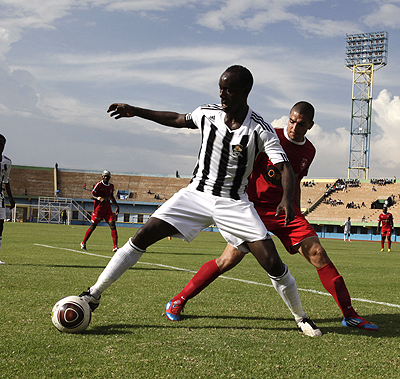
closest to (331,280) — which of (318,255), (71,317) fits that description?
(318,255)

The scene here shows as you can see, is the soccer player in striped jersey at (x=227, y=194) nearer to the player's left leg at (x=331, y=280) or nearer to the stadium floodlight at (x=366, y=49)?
the player's left leg at (x=331, y=280)

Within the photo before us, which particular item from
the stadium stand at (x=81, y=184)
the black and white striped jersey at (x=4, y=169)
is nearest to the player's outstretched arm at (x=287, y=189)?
the black and white striped jersey at (x=4, y=169)

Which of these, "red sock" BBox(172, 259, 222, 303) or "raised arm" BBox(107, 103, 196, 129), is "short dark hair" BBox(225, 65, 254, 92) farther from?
"red sock" BBox(172, 259, 222, 303)

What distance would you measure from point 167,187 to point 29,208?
66.8 ft

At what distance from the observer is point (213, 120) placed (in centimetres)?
Result: 400

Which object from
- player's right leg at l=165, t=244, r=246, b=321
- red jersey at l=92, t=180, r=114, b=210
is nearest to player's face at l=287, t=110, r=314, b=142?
player's right leg at l=165, t=244, r=246, b=321

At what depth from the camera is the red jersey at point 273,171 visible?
4899 millimetres

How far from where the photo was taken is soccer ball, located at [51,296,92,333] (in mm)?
3549

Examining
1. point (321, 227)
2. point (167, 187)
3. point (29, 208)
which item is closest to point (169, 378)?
point (321, 227)

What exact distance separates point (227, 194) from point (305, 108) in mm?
1524

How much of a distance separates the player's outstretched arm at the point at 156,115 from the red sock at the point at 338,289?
2.04 metres

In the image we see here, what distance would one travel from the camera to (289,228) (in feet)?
15.4

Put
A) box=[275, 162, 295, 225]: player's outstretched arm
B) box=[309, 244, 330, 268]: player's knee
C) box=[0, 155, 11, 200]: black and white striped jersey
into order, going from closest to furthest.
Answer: box=[275, 162, 295, 225]: player's outstretched arm → box=[309, 244, 330, 268]: player's knee → box=[0, 155, 11, 200]: black and white striped jersey

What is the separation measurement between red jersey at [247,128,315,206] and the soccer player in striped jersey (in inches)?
36.4
